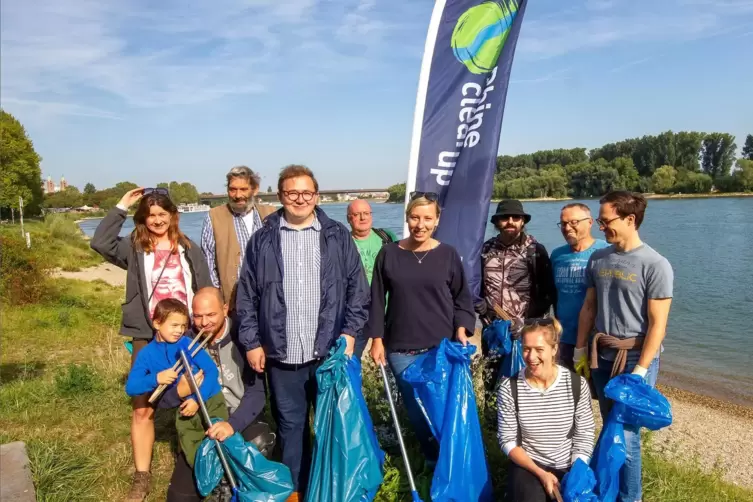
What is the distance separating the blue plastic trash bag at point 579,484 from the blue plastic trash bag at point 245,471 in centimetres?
138

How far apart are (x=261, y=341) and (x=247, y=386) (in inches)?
19.0

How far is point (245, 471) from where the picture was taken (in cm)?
290

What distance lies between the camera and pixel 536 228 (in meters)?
36.9

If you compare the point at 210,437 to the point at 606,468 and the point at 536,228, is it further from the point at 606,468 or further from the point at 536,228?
the point at 536,228

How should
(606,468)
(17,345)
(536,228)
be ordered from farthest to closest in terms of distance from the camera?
1. (536,228)
2. (17,345)
3. (606,468)

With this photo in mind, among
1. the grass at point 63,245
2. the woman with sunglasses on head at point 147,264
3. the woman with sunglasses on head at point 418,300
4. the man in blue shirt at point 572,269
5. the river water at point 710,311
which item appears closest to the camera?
the woman with sunglasses on head at point 418,300

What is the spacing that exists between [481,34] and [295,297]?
2.30 meters

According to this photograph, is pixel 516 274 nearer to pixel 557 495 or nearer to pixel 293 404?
pixel 557 495

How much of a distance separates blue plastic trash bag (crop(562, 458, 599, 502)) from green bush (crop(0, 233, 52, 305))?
39.9ft

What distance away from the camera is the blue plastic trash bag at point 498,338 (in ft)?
11.2

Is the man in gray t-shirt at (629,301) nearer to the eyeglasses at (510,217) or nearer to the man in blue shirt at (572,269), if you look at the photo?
the man in blue shirt at (572,269)

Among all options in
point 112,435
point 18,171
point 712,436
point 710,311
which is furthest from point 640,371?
point 18,171

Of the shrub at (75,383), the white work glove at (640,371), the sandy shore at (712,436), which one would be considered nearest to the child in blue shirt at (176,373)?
the white work glove at (640,371)

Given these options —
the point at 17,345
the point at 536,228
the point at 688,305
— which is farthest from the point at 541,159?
the point at 17,345
